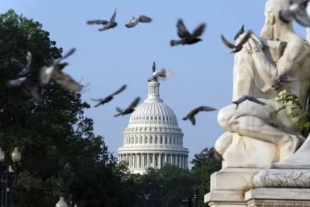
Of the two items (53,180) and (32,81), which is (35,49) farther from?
(32,81)

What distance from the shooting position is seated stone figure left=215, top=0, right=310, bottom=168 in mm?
18094

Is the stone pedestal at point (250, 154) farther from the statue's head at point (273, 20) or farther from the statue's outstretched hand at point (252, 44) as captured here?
the statue's head at point (273, 20)

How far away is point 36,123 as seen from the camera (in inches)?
2084

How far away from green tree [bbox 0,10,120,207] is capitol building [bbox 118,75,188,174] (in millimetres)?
120932

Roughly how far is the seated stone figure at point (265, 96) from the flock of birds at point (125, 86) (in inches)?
8.3

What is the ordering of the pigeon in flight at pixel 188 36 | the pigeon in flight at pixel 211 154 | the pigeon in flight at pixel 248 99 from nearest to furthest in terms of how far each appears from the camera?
the pigeon in flight at pixel 188 36 < the pigeon in flight at pixel 248 99 < the pigeon in flight at pixel 211 154

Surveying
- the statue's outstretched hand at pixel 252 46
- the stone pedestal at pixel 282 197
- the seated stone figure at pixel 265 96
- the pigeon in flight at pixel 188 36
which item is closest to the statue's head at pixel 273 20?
the seated stone figure at pixel 265 96

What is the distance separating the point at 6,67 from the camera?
168 feet

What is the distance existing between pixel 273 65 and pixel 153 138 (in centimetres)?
16978

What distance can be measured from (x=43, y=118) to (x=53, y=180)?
129 inches

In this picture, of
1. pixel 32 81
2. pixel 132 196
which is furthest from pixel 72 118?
pixel 32 81

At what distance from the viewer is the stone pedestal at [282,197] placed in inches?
655

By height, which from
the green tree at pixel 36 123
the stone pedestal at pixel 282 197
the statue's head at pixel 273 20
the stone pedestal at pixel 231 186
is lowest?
the stone pedestal at pixel 282 197

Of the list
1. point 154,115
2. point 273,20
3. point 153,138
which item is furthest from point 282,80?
point 153,138
